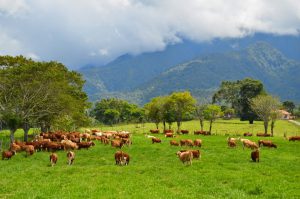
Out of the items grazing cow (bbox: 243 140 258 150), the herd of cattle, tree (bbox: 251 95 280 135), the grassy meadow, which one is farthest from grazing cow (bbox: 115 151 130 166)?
tree (bbox: 251 95 280 135)

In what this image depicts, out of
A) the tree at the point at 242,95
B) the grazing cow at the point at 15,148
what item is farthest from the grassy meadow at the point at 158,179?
the tree at the point at 242,95

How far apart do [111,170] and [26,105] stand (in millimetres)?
29282

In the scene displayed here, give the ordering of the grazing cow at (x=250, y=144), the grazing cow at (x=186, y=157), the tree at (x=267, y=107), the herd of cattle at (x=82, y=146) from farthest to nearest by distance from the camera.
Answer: the tree at (x=267, y=107)
the grazing cow at (x=250, y=144)
the herd of cattle at (x=82, y=146)
the grazing cow at (x=186, y=157)

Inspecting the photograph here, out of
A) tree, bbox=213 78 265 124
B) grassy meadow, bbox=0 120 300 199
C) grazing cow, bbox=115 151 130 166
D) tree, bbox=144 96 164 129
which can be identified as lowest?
grassy meadow, bbox=0 120 300 199

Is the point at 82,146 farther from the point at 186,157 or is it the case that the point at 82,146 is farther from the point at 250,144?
the point at 250,144

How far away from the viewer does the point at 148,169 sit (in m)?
29.1

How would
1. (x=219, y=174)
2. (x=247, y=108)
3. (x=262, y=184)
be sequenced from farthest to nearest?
1. (x=247, y=108)
2. (x=219, y=174)
3. (x=262, y=184)

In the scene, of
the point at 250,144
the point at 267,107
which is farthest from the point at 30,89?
the point at 267,107

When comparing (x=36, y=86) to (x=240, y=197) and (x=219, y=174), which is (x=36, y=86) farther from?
(x=240, y=197)

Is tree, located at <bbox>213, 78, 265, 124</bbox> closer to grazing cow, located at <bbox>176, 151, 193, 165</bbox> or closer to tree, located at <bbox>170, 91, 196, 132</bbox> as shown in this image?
tree, located at <bbox>170, 91, 196, 132</bbox>

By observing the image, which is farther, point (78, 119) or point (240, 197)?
point (78, 119)

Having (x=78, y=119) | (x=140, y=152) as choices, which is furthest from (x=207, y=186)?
(x=78, y=119)

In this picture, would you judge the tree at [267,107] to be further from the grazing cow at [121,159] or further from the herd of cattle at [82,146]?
the grazing cow at [121,159]

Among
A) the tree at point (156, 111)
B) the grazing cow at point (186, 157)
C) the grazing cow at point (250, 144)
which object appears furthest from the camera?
the tree at point (156, 111)
